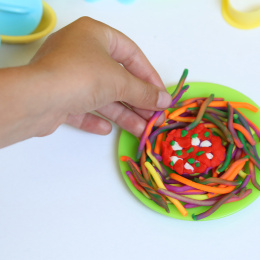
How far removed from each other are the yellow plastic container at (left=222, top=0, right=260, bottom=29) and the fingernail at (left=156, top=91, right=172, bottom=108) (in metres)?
0.27

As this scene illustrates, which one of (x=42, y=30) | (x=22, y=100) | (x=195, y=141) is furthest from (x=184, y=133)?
(x=42, y=30)

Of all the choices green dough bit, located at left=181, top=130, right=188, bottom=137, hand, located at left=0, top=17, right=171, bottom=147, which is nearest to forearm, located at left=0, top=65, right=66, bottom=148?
hand, located at left=0, top=17, right=171, bottom=147

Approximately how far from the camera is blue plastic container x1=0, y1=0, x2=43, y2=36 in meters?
0.75

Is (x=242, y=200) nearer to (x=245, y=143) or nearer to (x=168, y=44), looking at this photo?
(x=245, y=143)

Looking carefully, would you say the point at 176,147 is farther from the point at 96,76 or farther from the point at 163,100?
the point at 96,76

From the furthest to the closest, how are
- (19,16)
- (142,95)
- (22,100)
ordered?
(19,16)
(142,95)
(22,100)

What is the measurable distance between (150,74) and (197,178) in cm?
19

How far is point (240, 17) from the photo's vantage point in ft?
2.52

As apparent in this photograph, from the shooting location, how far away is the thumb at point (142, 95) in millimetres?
561

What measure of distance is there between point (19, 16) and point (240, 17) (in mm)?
433

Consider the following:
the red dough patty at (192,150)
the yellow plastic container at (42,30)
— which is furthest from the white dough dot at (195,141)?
the yellow plastic container at (42,30)

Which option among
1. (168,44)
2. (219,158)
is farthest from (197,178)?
(168,44)

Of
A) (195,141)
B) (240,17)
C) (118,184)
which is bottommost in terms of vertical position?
(118,184)

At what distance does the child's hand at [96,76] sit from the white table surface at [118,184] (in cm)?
6
